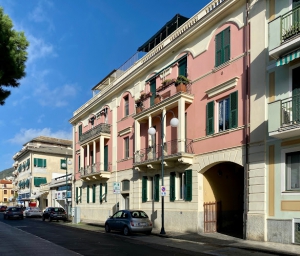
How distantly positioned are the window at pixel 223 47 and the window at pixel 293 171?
21.0 ft

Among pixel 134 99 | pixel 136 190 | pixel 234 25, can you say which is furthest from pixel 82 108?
pixel 234 25

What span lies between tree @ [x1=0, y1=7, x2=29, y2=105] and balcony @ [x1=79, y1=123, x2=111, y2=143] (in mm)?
21712

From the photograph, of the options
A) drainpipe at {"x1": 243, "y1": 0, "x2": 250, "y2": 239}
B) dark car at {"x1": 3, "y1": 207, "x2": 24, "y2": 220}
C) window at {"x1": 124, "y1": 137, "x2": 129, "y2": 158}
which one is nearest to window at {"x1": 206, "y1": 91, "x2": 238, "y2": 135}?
drainpipe at {"x1": 243, "y1": 0, "x2": 250, "y2": 239}

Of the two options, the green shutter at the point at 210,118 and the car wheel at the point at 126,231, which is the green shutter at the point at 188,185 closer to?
the green shutter at the point at 210,118

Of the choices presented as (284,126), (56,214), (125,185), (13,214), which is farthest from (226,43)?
(13,214)

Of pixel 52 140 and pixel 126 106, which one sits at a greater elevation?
pixel 126 106

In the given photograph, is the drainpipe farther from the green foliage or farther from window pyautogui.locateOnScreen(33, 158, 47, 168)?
window pyautogui.locateOnScreen(33, 158, 47, 168)

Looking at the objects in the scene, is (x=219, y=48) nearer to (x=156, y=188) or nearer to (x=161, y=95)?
(x=161, y=95)

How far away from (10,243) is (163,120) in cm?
1050

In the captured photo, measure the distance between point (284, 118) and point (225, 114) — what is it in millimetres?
4702

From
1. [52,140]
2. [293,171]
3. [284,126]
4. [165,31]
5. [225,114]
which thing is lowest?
[293,171]

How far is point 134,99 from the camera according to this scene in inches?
1109

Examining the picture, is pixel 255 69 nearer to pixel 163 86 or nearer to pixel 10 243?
pixel 163 86

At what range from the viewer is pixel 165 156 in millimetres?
22094
